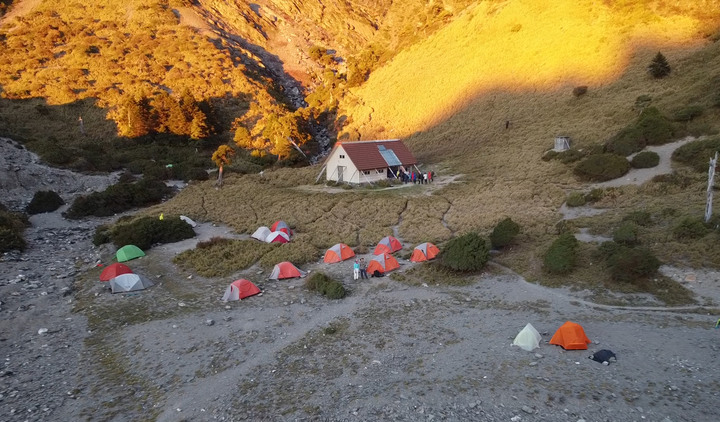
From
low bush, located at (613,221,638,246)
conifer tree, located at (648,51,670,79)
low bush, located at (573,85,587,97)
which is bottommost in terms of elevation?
low bush, located at (613,221,638,246)

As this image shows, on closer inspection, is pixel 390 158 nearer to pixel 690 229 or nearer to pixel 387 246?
pixel 387 246

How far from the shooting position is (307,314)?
51.3ft

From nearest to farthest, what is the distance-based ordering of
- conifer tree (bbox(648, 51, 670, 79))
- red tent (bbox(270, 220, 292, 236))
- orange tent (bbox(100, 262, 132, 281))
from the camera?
orange tent (bbox(100, 262, 132, 281)), red tent (bbox(270, 220, 292, 236)), conifer tree (bbox(648, 51, 670, 79))

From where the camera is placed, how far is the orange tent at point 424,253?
20780mm

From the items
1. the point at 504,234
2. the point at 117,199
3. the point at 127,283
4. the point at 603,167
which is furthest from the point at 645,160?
the point at 117,199

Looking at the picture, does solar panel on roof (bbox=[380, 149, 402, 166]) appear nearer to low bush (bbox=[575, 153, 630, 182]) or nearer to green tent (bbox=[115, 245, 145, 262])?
low bush (bbox=[575, 153, 630, 182])

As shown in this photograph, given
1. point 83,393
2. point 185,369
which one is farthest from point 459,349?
point 83,393

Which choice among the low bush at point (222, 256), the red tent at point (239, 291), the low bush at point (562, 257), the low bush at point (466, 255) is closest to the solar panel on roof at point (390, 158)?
the low bush at point (222, 256)

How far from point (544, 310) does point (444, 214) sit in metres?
15.0

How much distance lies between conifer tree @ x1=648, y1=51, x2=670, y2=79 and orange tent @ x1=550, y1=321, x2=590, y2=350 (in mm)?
40923

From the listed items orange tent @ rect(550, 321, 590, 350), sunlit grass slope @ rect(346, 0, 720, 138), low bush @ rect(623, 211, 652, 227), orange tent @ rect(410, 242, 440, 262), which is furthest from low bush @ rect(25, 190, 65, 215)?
low bush @ rect(623, 211, 652, 227)

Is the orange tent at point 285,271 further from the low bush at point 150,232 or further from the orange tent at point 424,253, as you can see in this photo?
the low bush at point 150,232

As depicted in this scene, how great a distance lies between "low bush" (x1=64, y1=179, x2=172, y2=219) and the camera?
106ft

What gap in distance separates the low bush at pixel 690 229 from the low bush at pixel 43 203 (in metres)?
41.8
